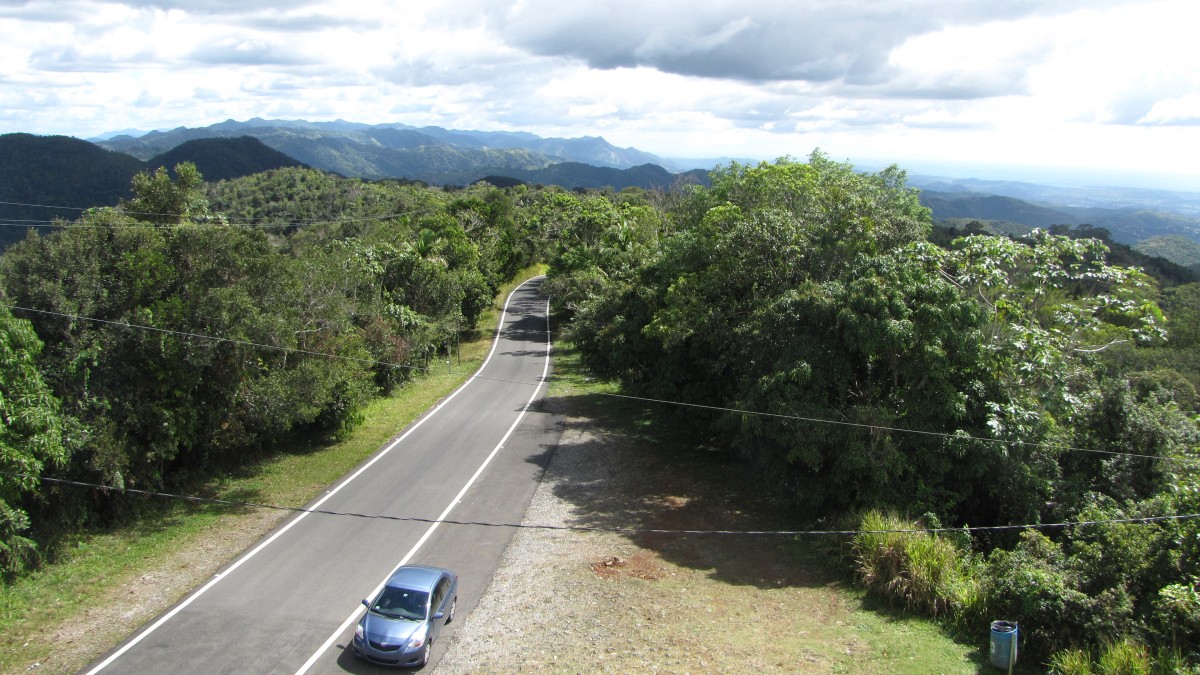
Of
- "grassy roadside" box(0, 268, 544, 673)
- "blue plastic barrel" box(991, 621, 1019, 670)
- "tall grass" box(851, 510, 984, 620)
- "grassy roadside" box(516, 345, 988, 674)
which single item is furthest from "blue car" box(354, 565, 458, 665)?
"blue plastic barrel" box(991, 621, 1019, 670)

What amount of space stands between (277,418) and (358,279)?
494 inches

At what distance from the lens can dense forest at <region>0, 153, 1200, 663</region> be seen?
14.4m

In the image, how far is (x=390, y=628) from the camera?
41.0 feet

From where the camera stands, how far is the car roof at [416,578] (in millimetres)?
13262

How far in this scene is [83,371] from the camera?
704 inches

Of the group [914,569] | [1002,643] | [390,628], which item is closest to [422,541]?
[390,628]

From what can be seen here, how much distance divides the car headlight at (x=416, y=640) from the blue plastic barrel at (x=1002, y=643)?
10.0 m

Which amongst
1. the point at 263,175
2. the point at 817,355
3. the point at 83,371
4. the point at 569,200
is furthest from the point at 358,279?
the point at 263,175

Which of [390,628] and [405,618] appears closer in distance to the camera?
[390,628]

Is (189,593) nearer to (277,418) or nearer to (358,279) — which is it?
(277,418)

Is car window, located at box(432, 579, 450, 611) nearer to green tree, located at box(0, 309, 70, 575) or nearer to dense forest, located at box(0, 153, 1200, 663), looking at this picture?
dense forest, located at box(0, 153, 1200, 663)

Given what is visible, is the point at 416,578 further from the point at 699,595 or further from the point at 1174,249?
the point at 1174,249

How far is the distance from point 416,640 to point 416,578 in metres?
1.40

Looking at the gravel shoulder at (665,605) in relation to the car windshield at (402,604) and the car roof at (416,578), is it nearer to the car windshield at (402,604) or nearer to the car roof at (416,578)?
the car windshield at (402,604)
